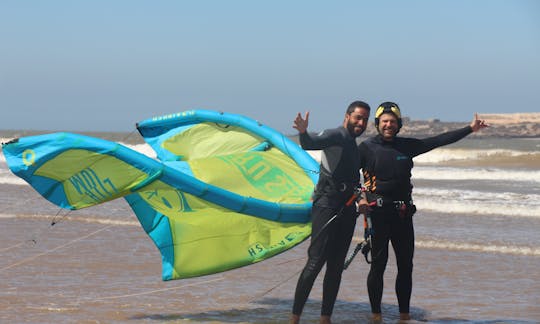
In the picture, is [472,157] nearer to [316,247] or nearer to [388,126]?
[388,126]

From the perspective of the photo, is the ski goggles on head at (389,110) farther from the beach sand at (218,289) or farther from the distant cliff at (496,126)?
the distant cliff at (496,126)

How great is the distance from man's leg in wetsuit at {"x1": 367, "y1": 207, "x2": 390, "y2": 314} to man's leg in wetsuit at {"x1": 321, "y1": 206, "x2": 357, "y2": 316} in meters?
0.36

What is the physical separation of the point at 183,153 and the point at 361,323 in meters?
2.45

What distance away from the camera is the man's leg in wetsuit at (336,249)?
20.1ft

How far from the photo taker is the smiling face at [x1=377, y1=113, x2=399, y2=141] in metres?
6.51

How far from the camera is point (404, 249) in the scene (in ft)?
21.7

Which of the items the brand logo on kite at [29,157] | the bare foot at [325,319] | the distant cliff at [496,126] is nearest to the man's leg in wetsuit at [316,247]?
the bare foot at [325,319]

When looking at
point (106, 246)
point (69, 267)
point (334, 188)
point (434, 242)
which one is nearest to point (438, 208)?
point (434, 242)

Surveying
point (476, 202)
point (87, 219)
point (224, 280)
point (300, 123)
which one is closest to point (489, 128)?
point (476, 202)

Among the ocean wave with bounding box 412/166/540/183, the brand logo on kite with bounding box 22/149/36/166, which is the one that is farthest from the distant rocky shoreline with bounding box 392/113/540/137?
the brand logo on kite with bounding box 22/149/36/166

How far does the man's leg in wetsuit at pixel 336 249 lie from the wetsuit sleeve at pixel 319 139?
57 cm

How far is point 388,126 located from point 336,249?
1085 millimetres

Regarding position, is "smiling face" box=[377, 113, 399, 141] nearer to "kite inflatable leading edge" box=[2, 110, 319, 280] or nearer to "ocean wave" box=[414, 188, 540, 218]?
"kite inflatable leading edge" box=[2, 110, 319, 280]

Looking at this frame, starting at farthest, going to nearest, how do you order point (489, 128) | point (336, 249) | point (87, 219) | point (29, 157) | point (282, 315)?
point (489, 128)
point (87, 219)
point (282, 315)
point (29, 157)
point (336, 249)
